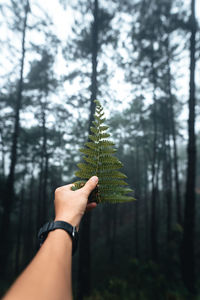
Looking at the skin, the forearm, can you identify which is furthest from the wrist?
the forearm

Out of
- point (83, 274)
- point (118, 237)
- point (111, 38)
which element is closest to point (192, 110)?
point (111, 38)

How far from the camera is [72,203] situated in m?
1.08

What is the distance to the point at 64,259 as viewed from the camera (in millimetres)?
791

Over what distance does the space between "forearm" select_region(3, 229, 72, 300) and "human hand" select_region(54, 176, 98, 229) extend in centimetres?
15

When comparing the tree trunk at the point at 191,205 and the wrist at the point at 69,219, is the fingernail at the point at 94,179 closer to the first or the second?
the wrist at the point at 69,219

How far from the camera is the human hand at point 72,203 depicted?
1.01m

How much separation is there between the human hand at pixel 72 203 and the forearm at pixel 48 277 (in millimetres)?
152

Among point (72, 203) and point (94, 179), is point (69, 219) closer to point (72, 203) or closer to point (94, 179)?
point (72, 203)

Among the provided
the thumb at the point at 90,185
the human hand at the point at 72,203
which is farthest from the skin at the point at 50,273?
the thumb at the point at 90,185

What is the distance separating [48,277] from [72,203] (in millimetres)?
437

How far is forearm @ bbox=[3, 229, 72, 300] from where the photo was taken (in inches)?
24.8

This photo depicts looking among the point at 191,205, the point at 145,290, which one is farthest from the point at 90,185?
the point at 145,290

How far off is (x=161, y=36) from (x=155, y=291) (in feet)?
44.2

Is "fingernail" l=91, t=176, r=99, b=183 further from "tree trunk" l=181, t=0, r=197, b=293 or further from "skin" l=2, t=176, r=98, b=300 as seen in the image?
"tree trunk" l=181, t=0, r=197, b=293
